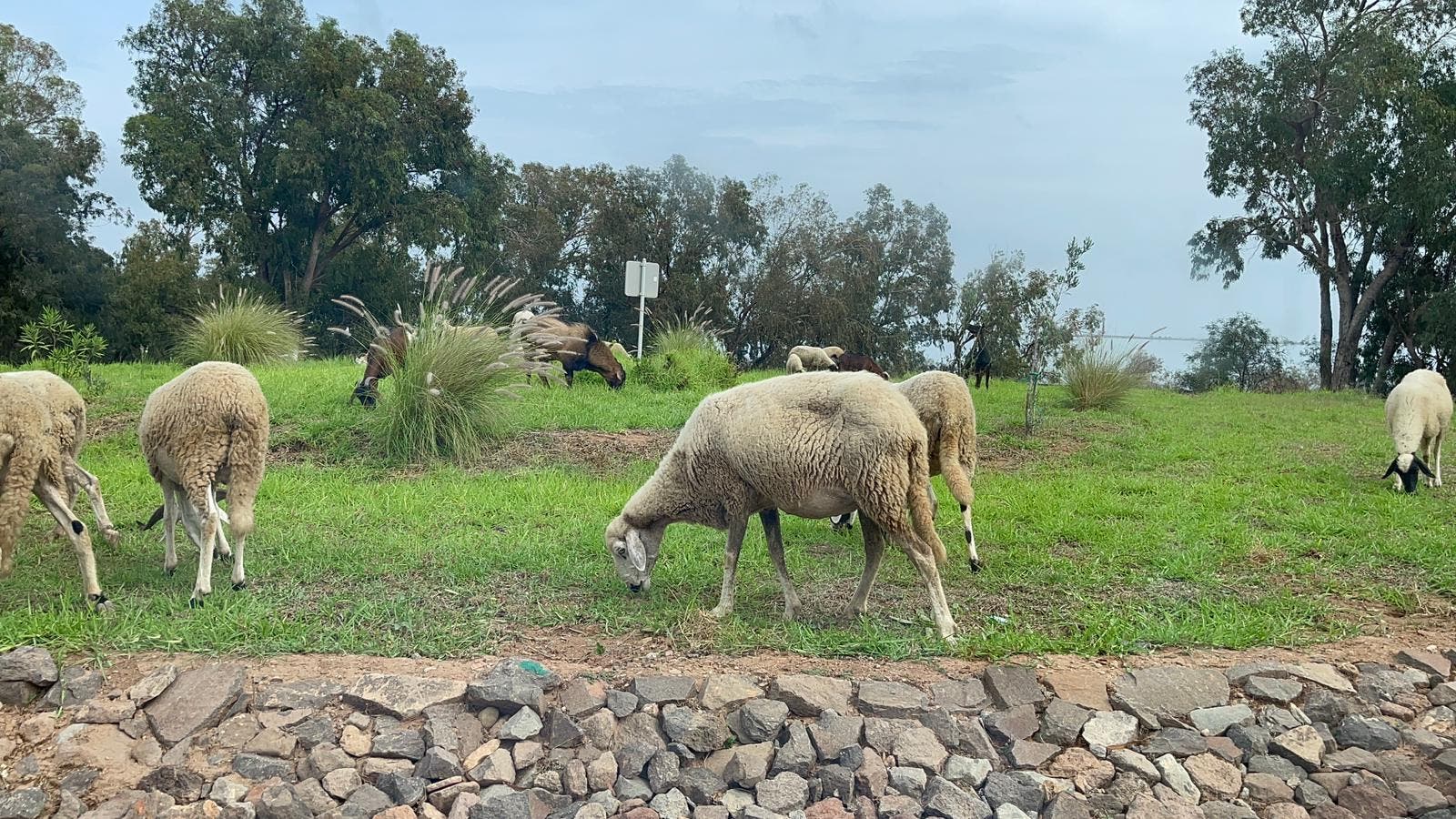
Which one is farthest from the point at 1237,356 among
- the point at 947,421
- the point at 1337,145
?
the point at 947,421

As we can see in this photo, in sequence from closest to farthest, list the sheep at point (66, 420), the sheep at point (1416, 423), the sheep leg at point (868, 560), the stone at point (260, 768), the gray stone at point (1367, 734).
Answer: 1. the stone at point (260, 768)
2. the gray stone at point (1367, 734)
3. the sheep at point (66, 420)
4. the sheep leg at point (868, 560)
5. the sheep at point (1416, 423)

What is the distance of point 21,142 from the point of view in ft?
70.0

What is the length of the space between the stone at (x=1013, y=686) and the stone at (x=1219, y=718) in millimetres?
818

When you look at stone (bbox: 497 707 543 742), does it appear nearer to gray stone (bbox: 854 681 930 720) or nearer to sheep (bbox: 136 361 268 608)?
gray stone (bbox: 854 681 930 720)

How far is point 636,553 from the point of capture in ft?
19.9

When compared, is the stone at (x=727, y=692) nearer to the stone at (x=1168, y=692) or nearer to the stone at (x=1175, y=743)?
the stone at (x=1168, y=692)

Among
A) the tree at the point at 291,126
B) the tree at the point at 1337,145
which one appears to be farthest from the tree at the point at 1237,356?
the tree at the point at 291,126

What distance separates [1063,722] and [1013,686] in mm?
291

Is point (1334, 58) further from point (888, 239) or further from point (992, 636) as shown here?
point (992, 636)

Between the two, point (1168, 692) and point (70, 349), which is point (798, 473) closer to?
point (1168, 692)

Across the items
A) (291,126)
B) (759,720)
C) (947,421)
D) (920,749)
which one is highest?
(291,126)

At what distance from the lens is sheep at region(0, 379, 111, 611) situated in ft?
17.6

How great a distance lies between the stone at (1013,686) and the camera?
4879 millimetres

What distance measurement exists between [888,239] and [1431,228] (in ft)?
46.6
